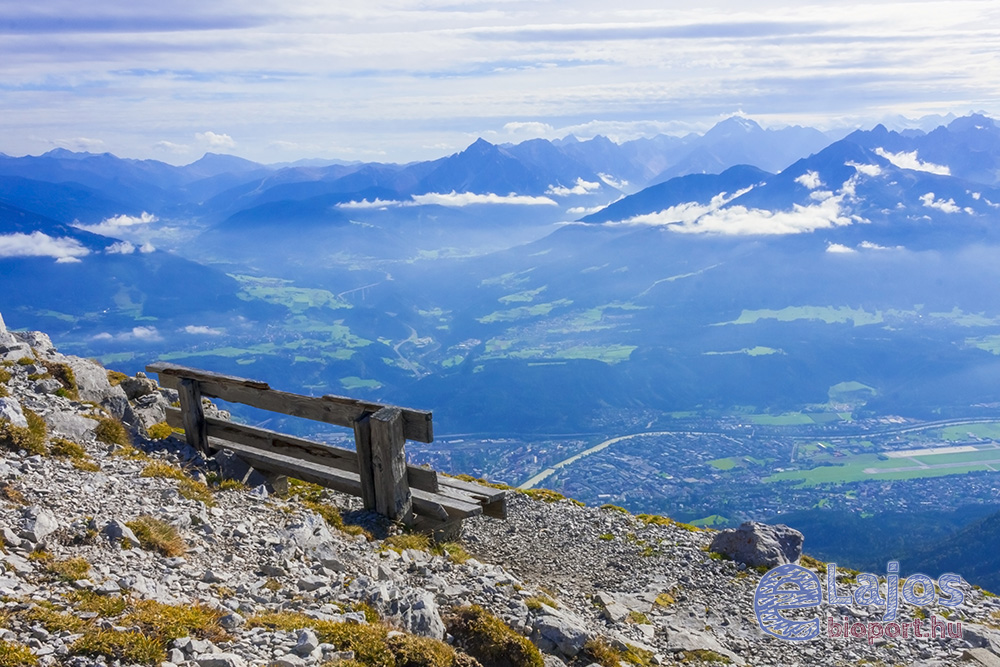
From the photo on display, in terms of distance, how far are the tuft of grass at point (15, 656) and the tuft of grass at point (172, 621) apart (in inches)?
34.6

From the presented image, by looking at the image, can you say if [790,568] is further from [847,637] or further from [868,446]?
[868,446]

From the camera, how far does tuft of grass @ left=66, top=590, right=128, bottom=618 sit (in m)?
6.80

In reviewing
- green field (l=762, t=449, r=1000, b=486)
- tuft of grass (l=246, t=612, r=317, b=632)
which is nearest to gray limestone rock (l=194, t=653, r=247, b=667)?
tuft of grass (l=246, t=612, r=317, b=632)

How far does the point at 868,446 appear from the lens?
183 meters

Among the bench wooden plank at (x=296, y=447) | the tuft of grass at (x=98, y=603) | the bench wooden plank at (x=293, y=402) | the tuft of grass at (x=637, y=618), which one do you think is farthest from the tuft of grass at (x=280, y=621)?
the tuft of grass at (x=637, y=618)

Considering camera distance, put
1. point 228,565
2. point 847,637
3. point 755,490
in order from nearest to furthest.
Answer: point 228,565, point 847,637, point 755,490

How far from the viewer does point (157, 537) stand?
8.74 meters

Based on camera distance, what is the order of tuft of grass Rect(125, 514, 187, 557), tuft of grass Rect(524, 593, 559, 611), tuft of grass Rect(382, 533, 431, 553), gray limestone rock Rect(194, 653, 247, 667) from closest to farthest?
gray limestone rock Rect(194, 653, 247, 667), tuft of grass Rect(125, 514, 187, 557), tuft of grass Rect(524, 593, 559, 611), tuft of grass Rect(382, 533, 431, 553)

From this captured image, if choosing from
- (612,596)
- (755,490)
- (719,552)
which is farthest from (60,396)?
(755,490)

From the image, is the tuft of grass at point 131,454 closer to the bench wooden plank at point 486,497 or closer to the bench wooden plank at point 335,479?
the bench wooden plank at point 335,479

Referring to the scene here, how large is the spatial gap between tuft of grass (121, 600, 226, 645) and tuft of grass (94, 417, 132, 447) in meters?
6.70

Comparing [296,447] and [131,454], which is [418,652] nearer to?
[296,447]

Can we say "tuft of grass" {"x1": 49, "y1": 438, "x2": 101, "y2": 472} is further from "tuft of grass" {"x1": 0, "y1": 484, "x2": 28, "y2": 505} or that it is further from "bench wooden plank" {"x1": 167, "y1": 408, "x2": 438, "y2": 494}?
"bench wooden plank" {"x1": 167, "y1": 408, "x2": 438, "y2": 494}

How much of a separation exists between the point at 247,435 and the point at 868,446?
7959 inches
